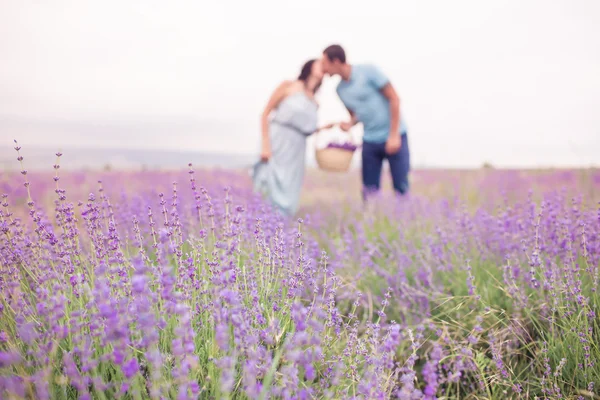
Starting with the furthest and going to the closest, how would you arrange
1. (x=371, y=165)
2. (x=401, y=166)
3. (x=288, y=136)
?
(x=371, y=165)
(x=401, y=166)
(x=288, y=136)

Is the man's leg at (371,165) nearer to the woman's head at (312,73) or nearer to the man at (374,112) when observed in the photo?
the man at (374,112)

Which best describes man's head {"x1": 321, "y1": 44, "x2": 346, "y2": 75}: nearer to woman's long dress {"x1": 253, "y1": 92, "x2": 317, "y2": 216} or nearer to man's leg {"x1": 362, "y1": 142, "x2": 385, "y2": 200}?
woman's long dress {"x1": 253, "y1": 92, "x2": 317, "y2": 216}

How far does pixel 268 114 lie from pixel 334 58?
0.90 metres

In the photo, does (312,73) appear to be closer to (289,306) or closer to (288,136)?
(288,136)

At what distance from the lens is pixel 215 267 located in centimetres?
178

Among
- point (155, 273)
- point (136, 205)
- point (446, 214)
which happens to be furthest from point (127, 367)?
point (446, 214)

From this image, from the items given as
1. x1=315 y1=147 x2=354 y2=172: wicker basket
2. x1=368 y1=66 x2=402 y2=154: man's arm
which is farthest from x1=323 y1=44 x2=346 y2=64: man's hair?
x1=315 y1=147 x2=354 y2=172: wicker basket

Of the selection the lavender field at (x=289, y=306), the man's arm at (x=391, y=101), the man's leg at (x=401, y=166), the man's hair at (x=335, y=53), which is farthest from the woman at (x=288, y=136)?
the man's leg at (x=401, y=166)

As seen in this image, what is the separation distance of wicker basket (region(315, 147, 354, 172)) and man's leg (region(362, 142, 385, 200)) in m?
0.39

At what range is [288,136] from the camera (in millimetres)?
4953

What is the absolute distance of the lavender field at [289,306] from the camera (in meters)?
1.35

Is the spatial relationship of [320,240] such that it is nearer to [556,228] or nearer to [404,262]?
[404,262]

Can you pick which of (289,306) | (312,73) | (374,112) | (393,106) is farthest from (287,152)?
(289,306)

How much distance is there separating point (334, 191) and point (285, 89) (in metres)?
4.09
